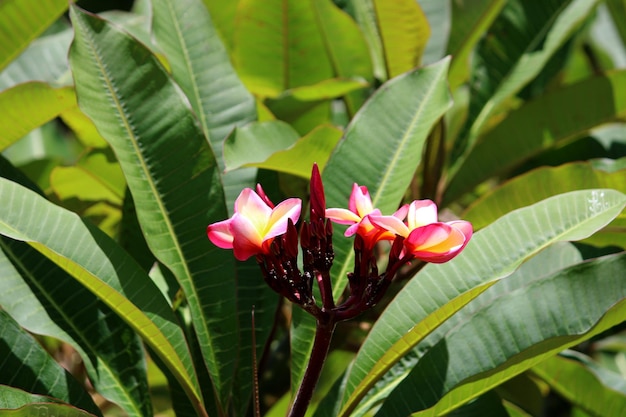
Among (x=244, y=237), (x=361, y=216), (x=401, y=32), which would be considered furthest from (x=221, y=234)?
(x=401, y=32)

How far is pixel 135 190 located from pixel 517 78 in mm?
912

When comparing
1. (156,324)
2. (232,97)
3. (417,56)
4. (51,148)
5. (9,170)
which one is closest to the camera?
(156,324)

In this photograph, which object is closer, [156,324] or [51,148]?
[156,324]

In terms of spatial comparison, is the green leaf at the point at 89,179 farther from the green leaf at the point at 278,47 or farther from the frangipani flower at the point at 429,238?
the frangipani flower at the point at 429,238

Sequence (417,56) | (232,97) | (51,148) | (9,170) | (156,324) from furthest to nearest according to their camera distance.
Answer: (51,148), (417,56), (232,97), (9,170), (156,324)

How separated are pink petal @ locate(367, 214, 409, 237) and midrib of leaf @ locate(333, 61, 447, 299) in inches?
12.1

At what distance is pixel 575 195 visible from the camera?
1.07 metres

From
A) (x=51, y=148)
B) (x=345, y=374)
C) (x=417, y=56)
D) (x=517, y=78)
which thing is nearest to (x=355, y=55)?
(x=417, y=56)

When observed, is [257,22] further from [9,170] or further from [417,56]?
[9,170]

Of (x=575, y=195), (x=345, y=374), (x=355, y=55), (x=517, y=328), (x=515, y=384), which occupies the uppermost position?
(x=355, y=55)

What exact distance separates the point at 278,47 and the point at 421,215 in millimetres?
830

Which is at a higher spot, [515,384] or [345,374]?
[345,374]

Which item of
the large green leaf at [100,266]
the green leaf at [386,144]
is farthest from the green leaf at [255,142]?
the large green leaf at [100,266]

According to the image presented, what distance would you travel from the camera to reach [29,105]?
1241mm
